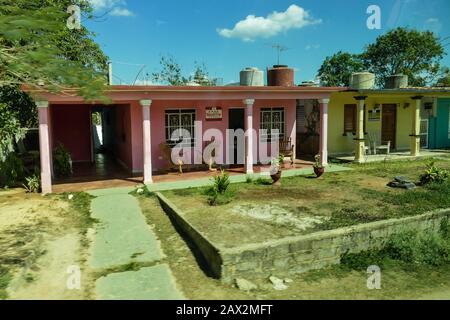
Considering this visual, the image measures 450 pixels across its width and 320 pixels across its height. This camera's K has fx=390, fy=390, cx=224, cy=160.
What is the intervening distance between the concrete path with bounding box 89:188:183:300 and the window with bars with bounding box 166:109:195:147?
4.05 metres

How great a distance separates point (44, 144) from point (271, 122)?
7870 millimetres

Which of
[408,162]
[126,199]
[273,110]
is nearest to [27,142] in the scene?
[126,199]

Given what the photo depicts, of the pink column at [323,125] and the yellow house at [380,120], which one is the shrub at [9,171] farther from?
the yellow house at [380,120]

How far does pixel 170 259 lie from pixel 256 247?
1.46m

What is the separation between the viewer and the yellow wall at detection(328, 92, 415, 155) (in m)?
16.2

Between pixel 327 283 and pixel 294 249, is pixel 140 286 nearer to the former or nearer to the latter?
pixel 294 249

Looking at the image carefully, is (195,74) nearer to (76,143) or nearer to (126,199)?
(76,143)

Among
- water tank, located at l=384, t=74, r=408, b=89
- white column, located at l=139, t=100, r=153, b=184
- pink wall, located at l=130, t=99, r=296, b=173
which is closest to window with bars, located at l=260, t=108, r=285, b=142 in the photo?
pink wall, located at l=130, t=99, r=296, b=173

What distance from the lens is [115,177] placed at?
12.1 meters

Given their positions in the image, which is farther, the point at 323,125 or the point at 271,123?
the point at 271,123

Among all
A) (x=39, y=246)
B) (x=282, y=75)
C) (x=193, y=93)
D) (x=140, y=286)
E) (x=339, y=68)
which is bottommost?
(x=140, y=286)

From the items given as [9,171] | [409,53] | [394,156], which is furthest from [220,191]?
[409,53]

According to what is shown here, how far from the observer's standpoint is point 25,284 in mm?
5230

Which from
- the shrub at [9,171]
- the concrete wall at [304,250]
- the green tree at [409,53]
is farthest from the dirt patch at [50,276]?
the green tree at [409,53]
